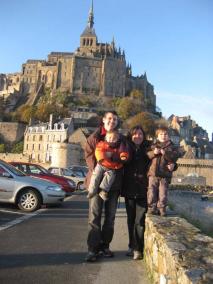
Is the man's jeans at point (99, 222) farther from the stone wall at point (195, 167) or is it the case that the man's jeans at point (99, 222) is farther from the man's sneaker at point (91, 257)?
the stone wall at point (195, 167)

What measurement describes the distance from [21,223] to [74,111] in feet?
340

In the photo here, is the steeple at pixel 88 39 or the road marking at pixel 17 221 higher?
the steeple at pixel 88 39

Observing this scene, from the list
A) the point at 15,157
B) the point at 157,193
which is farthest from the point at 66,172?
the point at 15,157

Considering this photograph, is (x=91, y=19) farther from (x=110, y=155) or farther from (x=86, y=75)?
(x=110, y=155)

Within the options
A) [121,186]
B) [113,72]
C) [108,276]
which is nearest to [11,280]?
[108,276]

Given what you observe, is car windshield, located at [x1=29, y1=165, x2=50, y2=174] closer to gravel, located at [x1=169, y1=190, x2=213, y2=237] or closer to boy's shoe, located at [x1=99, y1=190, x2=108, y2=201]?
gravel, located at [x1=169, y1=190, x2=213, y2=237]

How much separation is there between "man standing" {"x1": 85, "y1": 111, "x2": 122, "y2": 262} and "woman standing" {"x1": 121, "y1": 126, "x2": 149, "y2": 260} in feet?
0.93

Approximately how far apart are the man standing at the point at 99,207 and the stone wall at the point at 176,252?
598mm

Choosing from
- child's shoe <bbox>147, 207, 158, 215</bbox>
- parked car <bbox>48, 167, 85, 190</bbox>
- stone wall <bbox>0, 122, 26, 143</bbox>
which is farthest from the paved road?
stone wall <bbox>0, 122, 26, 143</bbox>

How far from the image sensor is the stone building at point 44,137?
84.0 meters

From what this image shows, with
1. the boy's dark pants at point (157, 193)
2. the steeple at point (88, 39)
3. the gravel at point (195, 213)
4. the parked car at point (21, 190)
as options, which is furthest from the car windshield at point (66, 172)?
the steeple at point (88, 39)

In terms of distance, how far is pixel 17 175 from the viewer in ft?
42.4

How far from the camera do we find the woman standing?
6.99 m

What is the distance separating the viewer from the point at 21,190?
42.2 ft
